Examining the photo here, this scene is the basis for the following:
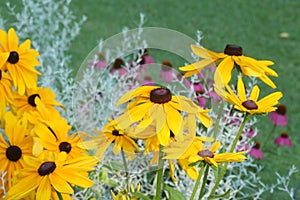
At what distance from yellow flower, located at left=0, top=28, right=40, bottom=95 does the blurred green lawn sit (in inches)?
85.0

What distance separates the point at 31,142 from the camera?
4.93ft

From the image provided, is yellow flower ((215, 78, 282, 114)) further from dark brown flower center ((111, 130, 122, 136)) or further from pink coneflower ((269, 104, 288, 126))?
pink coneflower ((269, 104, 288, 126))

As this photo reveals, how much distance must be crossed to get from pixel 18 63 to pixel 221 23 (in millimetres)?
3294

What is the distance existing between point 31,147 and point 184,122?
1.45 ft

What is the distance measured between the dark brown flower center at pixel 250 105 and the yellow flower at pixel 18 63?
0.58 metres

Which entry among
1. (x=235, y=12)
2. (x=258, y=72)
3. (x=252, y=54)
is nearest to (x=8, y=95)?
(x=258, y=72)

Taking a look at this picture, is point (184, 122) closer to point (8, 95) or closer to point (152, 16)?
point (8, 95)

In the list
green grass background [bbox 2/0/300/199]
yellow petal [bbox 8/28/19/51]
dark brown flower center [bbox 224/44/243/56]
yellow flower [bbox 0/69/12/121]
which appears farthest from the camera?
green grass background [bbox 2/0/300/199]

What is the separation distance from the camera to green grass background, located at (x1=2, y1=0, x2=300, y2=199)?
412cm

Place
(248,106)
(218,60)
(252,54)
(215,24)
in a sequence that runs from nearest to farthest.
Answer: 1. (248,106)
2. (218,60)
3. (252,54)
4. (215,24)

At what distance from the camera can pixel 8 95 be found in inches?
60.4

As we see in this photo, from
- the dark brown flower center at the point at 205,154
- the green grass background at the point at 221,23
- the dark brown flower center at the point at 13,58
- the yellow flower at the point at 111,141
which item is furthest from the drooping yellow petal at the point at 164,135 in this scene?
the green grass background at the point at 221,23

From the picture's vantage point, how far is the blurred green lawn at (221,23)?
4148mm

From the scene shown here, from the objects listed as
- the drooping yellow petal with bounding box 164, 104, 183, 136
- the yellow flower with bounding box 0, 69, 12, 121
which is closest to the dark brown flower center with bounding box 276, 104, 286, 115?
the yellow flower with bounding box 0, 69, 12, 121
